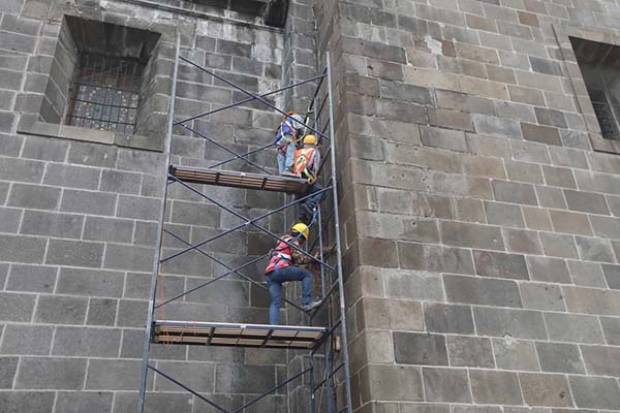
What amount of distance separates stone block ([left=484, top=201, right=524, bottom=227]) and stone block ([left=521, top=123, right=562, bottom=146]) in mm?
1283

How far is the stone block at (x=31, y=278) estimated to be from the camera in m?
7.32

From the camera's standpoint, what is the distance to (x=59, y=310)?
7305 millimetres

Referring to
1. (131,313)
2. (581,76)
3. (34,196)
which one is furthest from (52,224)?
(581,76)

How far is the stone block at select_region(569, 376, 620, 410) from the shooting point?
6688mm

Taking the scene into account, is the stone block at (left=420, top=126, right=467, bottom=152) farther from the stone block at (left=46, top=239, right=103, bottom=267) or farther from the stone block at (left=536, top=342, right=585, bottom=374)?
the stone block at (left=46, top=239, right=103, bottom=267)

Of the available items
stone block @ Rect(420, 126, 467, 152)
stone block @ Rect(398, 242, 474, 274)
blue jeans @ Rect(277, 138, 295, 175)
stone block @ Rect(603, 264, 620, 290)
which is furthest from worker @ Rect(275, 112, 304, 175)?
stone block @ Rect(603, 264, 620, 290)

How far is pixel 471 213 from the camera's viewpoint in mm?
7621

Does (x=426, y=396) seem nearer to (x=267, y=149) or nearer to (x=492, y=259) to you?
(x=492, y=259)

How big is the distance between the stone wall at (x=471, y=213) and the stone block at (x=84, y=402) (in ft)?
9.19

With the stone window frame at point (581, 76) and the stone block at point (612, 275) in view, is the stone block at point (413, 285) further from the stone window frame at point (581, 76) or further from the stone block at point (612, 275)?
the stone window frame at point (581, 76)

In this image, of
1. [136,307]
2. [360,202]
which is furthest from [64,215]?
[360,202]

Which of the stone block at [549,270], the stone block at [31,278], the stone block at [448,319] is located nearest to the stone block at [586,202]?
the stone block at [549,270]

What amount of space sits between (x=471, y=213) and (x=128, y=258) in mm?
4318

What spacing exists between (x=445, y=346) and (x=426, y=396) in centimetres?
61
